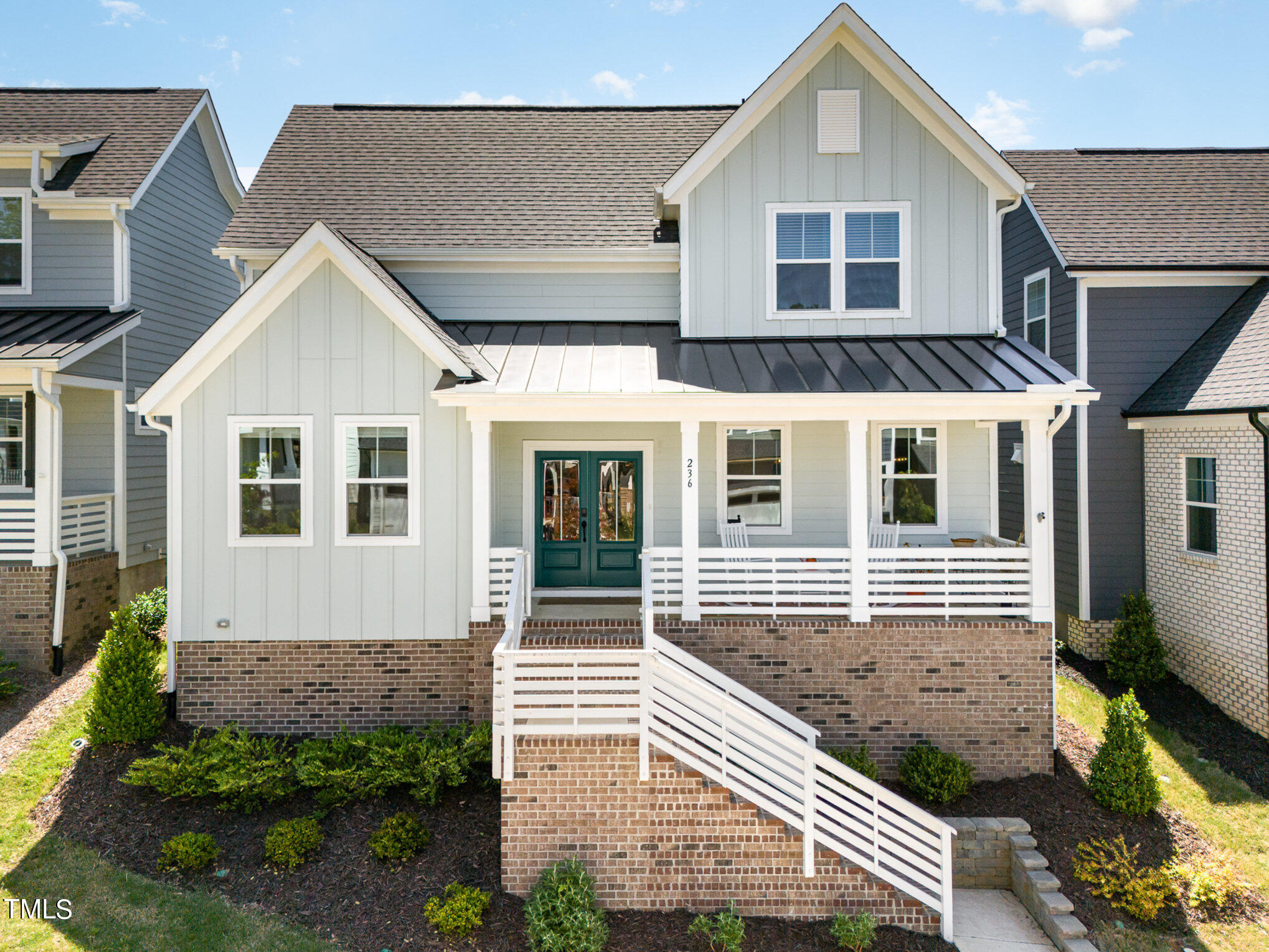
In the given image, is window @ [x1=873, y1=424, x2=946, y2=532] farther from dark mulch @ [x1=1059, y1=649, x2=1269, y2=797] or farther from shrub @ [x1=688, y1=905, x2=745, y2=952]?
shrub @ [x1=688, y1=905, x2=745, y2=952]

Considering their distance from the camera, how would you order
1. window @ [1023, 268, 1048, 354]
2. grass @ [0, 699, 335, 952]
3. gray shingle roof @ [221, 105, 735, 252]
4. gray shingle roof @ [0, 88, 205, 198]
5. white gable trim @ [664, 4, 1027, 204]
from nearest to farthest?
grass @ [0, 699, 335, 952] < white gable trim @ [664, 4, 1027, 204] < gray shingle roof @ [221, 105, 735, 252] < gray shingle roof @ [0, 88, 205, 198] < window @ [1023, 268, 1048, 354]

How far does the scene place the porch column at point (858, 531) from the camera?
9.05 metres

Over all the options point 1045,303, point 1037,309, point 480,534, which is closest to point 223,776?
point 480,534

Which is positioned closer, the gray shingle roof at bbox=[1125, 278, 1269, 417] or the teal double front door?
the gray shingle roof at bbox=[1125, 278, 1269, 417]

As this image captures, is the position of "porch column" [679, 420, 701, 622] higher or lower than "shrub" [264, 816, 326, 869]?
higher

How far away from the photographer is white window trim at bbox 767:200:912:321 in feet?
35.5

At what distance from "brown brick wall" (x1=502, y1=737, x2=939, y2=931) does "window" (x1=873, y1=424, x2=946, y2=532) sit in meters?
5.36

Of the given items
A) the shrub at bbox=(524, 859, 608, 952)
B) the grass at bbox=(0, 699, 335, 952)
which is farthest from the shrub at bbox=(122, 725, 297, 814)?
the shrub at bbox=(524, 859, 608, 952)

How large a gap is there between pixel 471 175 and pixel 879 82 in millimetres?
6796

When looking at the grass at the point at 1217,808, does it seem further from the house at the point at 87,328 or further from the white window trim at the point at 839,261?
the house at the point at 87,328

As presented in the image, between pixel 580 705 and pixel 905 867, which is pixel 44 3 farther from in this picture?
pixel 905 867

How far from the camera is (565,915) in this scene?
21.2ft

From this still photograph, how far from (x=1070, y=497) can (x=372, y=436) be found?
11512 millimetres

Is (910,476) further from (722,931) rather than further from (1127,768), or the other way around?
(722,931)
